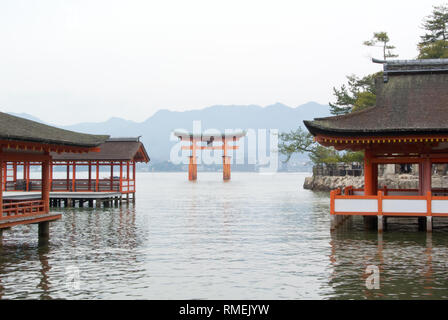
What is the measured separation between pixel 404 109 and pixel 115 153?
26.1 meters

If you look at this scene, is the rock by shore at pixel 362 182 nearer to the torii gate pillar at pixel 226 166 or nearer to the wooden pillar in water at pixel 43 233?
the wooden pillar in water at pixel 43 233

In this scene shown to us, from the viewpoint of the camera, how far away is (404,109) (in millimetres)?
25109

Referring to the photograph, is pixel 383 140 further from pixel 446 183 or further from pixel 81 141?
pixel 446 183

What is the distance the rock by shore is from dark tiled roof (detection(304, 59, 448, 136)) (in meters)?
26.2

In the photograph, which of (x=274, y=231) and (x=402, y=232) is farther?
(x=274, y=231)

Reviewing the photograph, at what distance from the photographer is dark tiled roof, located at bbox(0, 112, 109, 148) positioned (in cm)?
1869

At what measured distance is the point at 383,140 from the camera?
2370 centimetres

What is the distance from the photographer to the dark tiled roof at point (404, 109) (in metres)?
23.5

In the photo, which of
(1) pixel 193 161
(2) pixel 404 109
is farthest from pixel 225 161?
(2) pixel 404 109

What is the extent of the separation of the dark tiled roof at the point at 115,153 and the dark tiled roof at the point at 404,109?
23142 millimetres

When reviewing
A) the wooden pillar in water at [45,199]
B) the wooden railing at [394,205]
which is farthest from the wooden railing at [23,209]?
the wooden railing at [394,205]

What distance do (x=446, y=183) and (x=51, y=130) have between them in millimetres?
39496
